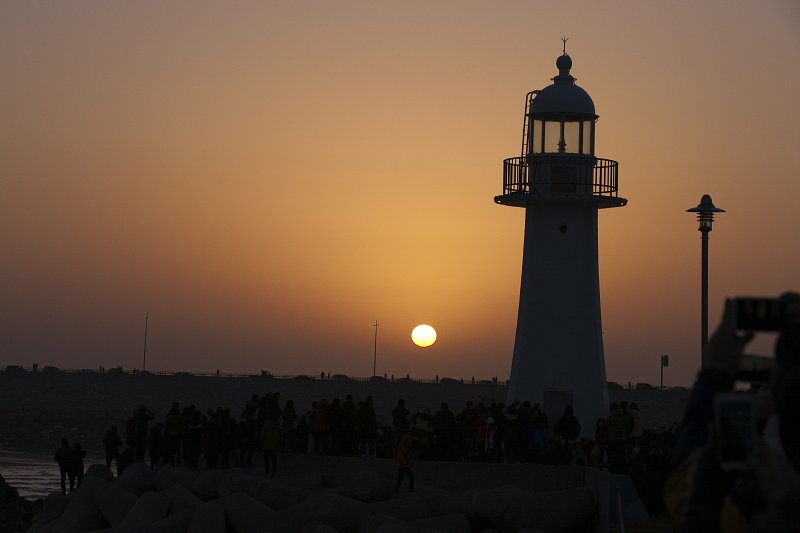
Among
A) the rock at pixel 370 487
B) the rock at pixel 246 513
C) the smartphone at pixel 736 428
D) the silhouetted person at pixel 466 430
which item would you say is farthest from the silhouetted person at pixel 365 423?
the smartphone at pixel 736 428

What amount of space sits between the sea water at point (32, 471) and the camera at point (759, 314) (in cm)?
3386

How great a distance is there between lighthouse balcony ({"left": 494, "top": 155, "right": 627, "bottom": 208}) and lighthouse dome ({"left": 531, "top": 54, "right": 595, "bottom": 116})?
3.35 feet

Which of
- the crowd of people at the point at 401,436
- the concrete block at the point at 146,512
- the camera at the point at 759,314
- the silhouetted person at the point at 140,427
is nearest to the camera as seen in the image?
the camera at the point at 759,314

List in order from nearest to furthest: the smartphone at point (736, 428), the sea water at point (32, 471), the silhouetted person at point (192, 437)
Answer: the smartphone at point (736, 428)
the silhouetted person at point (192, 437)
the sea water at point (32, 471)

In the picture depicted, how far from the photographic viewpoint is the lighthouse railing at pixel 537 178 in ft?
96.1

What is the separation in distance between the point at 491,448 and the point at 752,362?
2165cm

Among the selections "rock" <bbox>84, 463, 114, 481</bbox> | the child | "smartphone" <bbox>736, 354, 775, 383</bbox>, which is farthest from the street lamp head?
"smartphone" <bbox>736, 354, 775, 383</bbox>

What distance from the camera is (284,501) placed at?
21.3 m

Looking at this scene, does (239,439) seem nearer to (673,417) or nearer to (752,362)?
(752,362)

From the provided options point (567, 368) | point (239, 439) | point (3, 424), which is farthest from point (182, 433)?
point (3, 424)

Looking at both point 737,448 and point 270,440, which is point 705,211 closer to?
point 270,440

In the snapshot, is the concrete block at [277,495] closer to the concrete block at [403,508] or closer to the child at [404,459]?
the child at [404,459]

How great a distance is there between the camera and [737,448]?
112 inches

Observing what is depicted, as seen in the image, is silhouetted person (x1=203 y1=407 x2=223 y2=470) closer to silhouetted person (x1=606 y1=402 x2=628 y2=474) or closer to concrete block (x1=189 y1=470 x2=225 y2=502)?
concrete block (x1=189 y1=470 x2=225 y2=502)
